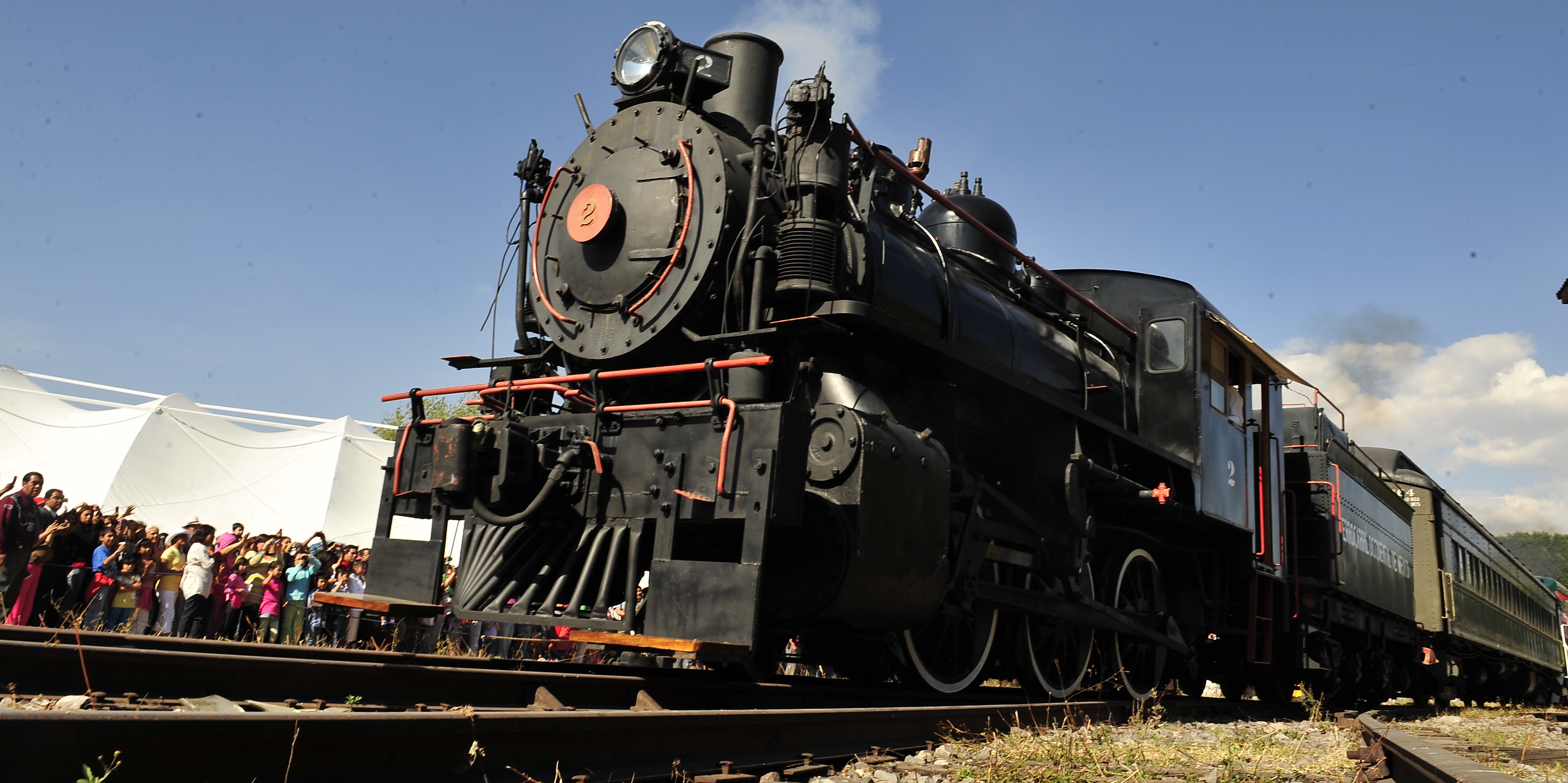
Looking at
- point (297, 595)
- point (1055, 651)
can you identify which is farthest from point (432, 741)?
point (297, 595)

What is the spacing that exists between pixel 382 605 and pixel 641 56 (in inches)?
120

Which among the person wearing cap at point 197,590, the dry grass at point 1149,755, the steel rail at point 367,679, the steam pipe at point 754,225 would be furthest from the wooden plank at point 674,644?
the person wearing cap at point 197,590

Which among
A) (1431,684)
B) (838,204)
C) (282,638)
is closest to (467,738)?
(838,204)

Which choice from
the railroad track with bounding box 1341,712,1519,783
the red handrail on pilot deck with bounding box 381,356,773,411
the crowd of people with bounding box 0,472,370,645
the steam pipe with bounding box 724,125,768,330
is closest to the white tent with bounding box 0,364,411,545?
the crowd of people with bounding box 0,472,370,645

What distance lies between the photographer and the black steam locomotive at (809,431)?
14.4 feet

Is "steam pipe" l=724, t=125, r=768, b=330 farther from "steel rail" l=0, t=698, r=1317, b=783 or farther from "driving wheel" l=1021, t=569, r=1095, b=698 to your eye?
"driving wheel" l=1021, t=569, r=1095, b=698

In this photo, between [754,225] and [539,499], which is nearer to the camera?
[539,499]

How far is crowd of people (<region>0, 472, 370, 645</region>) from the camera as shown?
7.62 metres

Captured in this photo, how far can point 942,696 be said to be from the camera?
18.4 ft

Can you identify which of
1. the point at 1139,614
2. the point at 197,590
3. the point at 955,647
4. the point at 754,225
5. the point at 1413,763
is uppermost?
the point at 754,225

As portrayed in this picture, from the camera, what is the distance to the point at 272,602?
9164 mm

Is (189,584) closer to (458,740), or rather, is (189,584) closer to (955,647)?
(955,647)

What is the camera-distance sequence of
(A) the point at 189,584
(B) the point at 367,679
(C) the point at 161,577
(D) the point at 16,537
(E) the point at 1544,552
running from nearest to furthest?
(B) the point at 367,679
(D) the point at 16,537
(A) the point at 189,584
(C) the point at 161,577
(E) the point at 1544,552

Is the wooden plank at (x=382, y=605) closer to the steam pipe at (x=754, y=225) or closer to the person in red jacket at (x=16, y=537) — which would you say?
the steam pipe at (x=754, y=225)
